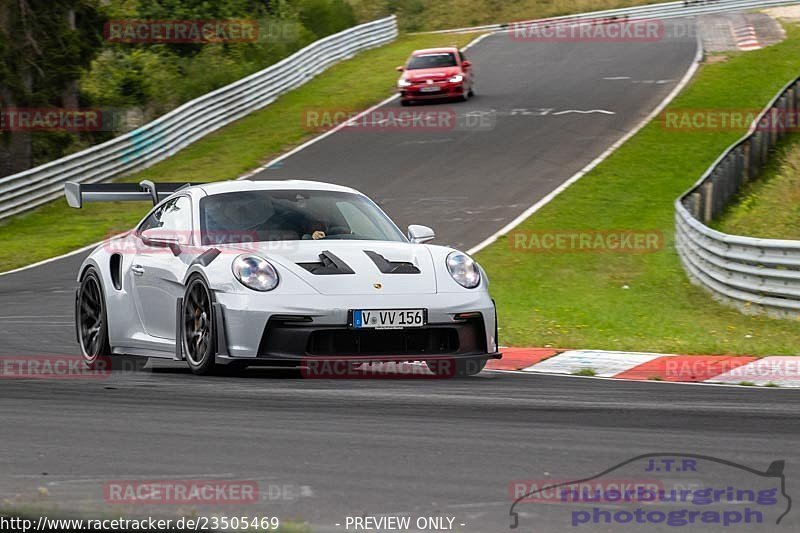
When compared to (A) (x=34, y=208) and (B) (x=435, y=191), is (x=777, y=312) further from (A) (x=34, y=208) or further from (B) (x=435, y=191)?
(A) (x=34, y=208)

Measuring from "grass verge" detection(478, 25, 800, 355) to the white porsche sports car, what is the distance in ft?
9.77

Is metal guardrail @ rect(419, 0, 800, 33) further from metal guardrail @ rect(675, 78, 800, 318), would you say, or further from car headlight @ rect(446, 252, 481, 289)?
car headlight @ rect(446, 252, 481, 289)

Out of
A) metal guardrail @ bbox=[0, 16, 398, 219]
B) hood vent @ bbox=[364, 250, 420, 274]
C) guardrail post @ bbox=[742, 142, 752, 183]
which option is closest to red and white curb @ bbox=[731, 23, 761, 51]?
metal guardrail @ bbox=[0, 16, 398, 219]

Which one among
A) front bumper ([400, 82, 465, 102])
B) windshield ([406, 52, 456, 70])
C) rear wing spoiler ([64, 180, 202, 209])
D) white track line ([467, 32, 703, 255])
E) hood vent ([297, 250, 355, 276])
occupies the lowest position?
white track line ([467, 32, 703, 255])

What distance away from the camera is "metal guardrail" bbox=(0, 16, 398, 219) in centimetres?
2731

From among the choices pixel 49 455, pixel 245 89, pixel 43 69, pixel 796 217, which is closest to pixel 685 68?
pixel 245 89

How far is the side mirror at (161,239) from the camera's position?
9.12m

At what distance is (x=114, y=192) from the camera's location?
9.95 m

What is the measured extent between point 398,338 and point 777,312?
6370 millimetres

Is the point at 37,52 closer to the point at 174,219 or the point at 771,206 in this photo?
the point at 771,206

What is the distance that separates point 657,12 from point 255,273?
44.6 meters

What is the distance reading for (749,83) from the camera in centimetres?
3397

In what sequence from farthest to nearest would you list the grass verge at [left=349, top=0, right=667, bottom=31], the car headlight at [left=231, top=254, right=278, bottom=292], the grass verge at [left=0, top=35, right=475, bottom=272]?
the grass verge at [left=349, top=0, right=667, bottom=31]
the grass verge at [left=0, top=35, right=475, bottom=272]
the car headlight at [left=231, top=254, right=278, bottom=292]

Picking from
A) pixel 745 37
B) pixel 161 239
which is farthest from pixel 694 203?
pixel 745 37
